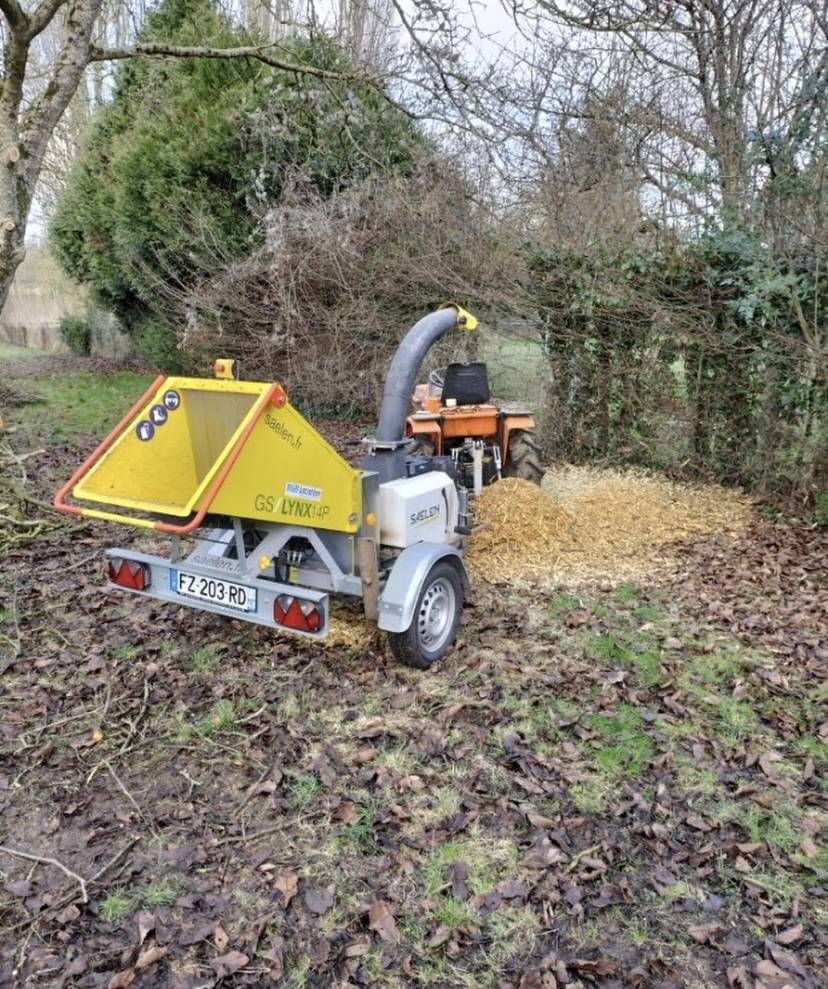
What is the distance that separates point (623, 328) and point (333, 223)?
4.81 meters

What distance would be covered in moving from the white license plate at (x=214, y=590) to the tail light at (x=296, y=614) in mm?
155

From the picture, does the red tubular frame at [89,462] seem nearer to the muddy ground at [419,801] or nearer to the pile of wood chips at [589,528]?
the muddy ground at [419,801]

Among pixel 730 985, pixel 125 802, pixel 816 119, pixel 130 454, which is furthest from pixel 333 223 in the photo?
pixel 730 985

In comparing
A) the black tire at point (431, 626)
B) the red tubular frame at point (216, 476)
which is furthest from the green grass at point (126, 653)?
the black tire at point (431, 626)

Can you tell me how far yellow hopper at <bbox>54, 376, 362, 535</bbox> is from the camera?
3207mm

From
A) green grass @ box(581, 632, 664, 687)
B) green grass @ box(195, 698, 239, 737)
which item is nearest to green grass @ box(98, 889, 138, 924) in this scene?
green grass @ box(195, 698, 239, 737)

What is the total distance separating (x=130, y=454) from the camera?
3.54m

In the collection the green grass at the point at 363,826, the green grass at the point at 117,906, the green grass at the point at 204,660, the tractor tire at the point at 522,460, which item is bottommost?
the green grass at the point at 117,906

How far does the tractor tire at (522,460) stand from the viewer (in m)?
7.34

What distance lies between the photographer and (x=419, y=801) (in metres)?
2.96

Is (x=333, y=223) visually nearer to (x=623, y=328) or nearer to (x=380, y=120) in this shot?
(x=380, y=120)

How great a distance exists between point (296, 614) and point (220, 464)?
811 mm

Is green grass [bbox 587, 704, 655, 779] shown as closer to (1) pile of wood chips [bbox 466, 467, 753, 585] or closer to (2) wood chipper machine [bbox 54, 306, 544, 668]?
(2) wood chipper machine [bbox 54, 306, 544, 668]

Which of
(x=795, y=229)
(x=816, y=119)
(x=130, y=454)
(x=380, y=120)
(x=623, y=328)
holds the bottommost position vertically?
(x=130, y=454)
